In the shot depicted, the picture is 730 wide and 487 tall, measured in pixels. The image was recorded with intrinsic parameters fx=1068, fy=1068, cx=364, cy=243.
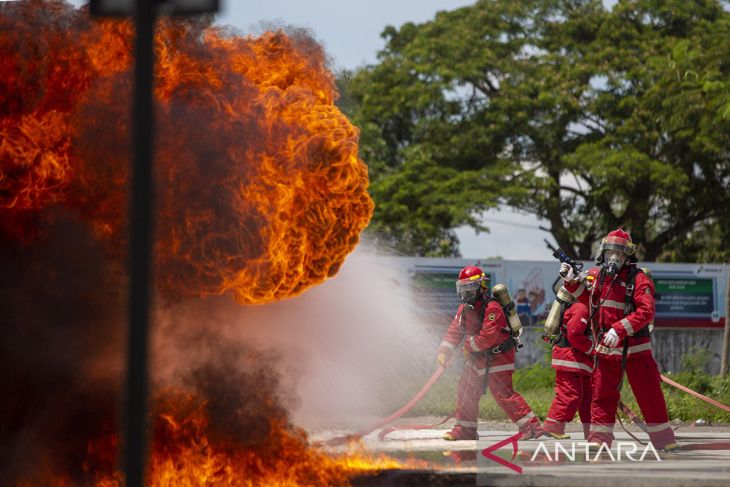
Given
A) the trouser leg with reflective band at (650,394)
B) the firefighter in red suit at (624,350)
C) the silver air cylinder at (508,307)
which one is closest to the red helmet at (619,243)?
the firefighter in red suit at (624,350)

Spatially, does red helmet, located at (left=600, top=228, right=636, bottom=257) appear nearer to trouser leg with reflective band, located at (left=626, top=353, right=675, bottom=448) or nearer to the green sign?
trouser leg with reflective band, located at (left=626, top=353, right=675, bottom=448)

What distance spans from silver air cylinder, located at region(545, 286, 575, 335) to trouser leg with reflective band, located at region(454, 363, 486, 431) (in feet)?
2.62

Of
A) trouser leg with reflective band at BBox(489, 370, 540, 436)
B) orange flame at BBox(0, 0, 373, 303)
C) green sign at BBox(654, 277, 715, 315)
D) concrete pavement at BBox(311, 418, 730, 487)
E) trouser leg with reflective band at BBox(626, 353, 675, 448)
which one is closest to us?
orange flame at BBox(0, 0, 373, 303)

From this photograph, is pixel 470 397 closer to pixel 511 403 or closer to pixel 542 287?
pixel 511 403

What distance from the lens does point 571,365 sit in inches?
419

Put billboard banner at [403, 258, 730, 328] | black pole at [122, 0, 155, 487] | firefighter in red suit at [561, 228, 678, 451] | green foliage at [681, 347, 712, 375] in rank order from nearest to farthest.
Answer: black pole at [122, 0, 155, 487]
firefighter in red suit at [561, 228, 678, 451]
green foliage at [681, 347, 712, 375]
billboard banner at [403, 258, 730, 328]

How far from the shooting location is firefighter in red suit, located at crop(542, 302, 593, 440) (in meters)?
10.6

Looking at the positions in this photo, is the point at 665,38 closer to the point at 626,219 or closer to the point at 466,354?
the point at 626,219

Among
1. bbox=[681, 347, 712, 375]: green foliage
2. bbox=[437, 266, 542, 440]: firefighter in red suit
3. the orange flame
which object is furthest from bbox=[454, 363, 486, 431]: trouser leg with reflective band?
bbox=[681, 347, 712, 375]: green foliage

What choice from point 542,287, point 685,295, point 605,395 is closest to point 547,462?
point 605,395

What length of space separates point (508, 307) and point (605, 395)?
1.40 meters

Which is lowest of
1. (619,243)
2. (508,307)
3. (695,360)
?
(695,360)

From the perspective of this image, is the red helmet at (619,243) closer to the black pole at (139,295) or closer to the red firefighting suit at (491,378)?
the red firefighting suit at (491,378)

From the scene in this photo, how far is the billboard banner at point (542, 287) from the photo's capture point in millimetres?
19875
